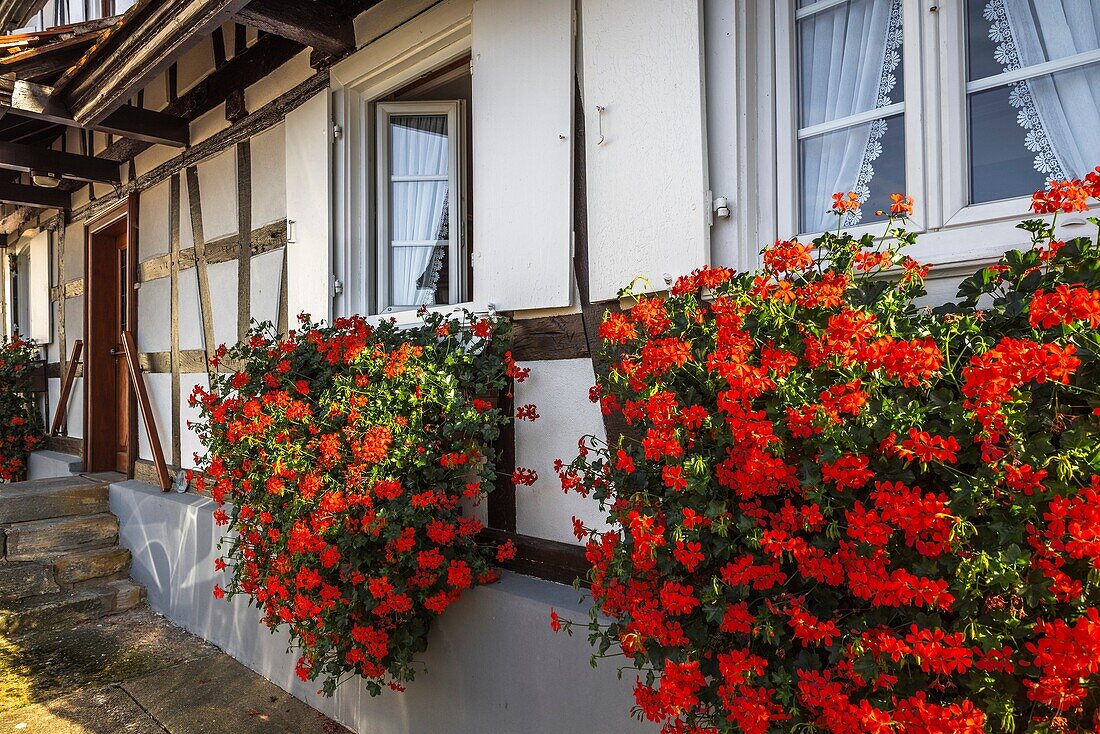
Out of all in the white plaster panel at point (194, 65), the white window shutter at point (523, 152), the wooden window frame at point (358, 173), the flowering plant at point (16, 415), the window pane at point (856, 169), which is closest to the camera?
the window pane at point (856, 169)

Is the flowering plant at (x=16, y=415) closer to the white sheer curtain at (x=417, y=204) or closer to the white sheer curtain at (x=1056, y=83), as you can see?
the white sheer curtain at (x=417, y=204)

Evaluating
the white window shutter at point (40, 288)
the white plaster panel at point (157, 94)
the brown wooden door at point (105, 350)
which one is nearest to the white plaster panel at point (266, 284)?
the white plaster panel at point (157, 94)

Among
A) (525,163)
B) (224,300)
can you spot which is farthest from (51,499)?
(525,163)

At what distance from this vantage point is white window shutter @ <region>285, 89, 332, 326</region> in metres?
3.39

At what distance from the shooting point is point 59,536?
16.0ft

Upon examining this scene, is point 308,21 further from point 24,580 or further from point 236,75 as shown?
point 24,580

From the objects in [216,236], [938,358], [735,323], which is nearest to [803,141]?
[735,323]

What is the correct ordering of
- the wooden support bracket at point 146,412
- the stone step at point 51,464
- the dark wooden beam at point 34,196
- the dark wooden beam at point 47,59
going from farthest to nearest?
1. the stone step at point 51,464
2. the dark wooden beam at point 34,196
3. the wooden support bracket at point 146,412
4. the dark wooden beam at point 47,59

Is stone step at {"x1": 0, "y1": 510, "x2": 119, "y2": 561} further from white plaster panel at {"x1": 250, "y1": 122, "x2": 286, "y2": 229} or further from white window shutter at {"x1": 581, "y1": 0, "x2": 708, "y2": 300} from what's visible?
white window shutter at {"x1": 581, "y1": 0, "x2": 708, "y2": 300}

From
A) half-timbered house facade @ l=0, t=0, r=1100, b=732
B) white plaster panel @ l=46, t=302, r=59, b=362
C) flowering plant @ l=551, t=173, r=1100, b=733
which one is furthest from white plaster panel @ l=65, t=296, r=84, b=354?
flowering plant @ l=551, t=173, r=1100, b=733

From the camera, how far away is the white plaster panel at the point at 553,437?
248cm

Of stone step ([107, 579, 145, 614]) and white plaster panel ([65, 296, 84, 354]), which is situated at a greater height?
white plaster panel ([65, 296, 84, 354])

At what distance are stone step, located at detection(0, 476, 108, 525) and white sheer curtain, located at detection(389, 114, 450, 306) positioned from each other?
127 inches

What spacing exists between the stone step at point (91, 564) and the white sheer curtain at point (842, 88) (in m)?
4.85
